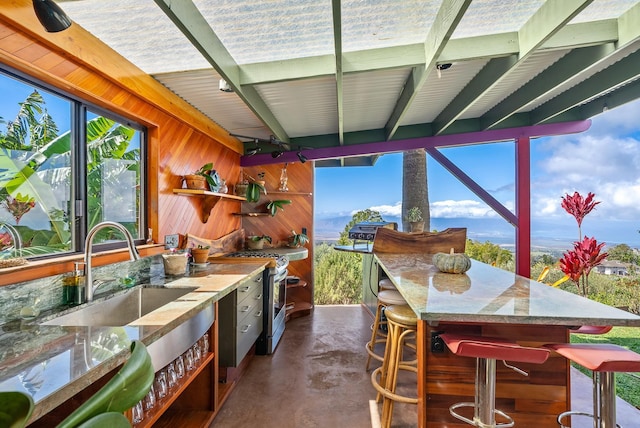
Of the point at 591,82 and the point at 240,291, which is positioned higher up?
the point at 591,82

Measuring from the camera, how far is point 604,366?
3.85ft

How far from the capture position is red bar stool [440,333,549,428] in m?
1.23

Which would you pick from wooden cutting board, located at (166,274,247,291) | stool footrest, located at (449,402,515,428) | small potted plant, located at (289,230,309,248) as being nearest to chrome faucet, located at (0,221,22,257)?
wooden cutting board, located at (166,274,247,291)

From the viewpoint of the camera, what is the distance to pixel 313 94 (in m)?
2.89

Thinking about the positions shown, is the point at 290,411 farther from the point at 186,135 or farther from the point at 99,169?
the point at 186,135

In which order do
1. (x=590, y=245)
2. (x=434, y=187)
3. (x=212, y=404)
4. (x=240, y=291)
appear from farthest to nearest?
(x=434, y=187), (x=590, y=245), (x=240, y=291), (x=212, y=404)

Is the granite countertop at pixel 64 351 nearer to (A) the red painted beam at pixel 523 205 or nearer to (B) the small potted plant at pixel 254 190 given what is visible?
(B) the small potted plant at pixel 254 190

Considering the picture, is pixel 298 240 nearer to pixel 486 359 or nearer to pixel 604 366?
pixel 486 359

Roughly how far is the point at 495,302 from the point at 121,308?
79.9 inches

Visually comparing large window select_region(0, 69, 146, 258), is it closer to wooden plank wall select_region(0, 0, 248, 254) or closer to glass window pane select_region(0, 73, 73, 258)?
glass window pane select_region(0, 73, 73, 258)

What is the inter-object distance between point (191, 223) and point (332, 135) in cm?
223

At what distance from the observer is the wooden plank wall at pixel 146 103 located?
1.43 metres

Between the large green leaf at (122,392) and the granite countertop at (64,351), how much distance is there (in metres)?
0.67

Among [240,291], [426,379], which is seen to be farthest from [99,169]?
[426,379]
